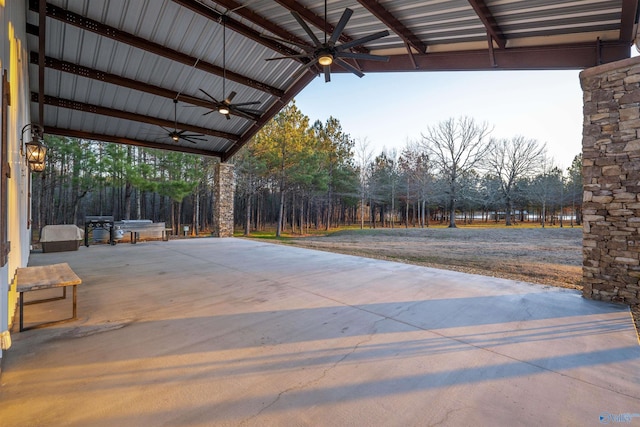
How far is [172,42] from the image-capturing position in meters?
5.88

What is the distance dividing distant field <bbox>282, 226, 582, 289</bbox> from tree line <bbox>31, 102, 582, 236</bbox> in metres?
5.98

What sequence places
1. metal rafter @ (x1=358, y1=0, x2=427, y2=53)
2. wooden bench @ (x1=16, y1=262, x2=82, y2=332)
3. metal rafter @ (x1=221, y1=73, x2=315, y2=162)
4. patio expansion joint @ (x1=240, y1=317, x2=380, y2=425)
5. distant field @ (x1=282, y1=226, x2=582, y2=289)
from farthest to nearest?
metal rafter @ (x1=221, y1=73, x2=315, y2=162)
distant field @ (x1=282, y1=226, x2=582, y2=289)
metal rafter @ (x1=358, y1=0, x2=427, y2=53)
wooden bench @ (x1=16, y1=262, x2=82, y2=332)
patio expansion joint @ (x1=240, y1=317, x2=380, y2=425)

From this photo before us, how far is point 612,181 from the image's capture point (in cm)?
333

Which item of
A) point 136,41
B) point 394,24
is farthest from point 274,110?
point 394,24

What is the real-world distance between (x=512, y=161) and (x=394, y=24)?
2521 cm

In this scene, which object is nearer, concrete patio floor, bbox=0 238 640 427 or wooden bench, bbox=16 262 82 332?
concrete patio floor, bbox=0 238 640 427

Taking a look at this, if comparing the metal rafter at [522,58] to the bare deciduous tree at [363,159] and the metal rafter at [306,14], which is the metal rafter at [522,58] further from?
the bare deciduous tree at [363,159]

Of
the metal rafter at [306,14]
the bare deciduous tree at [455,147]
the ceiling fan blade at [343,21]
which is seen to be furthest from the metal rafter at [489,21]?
the bare deciduous tree at [455,147]

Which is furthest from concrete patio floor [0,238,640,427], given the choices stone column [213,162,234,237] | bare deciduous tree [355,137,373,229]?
bare deciduous tree [355,137,373,229]

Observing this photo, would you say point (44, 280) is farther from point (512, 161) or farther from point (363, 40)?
point (512, 161)

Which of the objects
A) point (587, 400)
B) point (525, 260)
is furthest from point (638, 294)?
point (525, 260)

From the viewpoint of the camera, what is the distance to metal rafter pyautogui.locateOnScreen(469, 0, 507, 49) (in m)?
3.68

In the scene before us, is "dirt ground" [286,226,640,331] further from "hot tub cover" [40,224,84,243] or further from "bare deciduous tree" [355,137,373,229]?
"hot tub cover" [40,224,84,243]

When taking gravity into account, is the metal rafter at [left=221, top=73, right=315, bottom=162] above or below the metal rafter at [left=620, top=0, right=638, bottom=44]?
above
